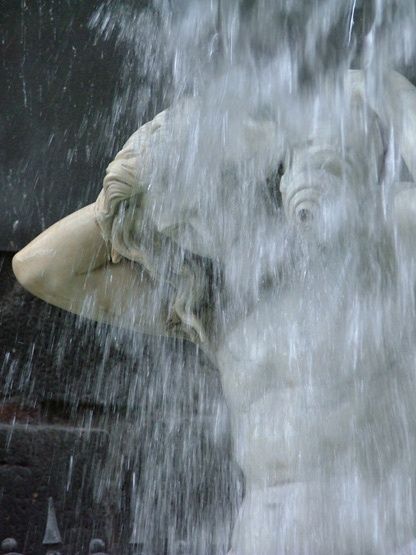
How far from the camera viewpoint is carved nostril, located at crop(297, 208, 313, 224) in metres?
1.68

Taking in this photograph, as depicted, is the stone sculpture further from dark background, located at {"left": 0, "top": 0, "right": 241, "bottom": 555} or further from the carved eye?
dark background, located at {"left": 0, "top": 0, "right": 241, "bottom": 555}

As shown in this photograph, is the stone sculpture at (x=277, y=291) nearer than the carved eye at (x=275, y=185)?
Yes

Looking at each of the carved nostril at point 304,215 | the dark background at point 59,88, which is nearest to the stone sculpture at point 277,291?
the carved nostril at point 304,215

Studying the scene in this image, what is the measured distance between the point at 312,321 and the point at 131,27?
134 cm

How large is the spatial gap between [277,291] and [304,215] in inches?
8.8

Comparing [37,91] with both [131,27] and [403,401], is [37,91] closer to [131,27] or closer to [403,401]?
[131,27]

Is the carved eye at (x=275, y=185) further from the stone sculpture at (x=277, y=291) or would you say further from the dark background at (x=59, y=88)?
the dark background at (x=59, y=88)

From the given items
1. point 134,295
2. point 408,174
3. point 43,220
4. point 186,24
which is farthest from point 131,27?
point 408,174

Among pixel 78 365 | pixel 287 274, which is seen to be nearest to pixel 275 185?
pixel 287 274

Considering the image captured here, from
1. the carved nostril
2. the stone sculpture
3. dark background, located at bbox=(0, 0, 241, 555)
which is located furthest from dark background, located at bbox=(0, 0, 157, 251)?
the carved nostril

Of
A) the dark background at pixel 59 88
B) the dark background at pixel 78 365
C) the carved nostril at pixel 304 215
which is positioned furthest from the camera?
the dark background at pixel 59 88

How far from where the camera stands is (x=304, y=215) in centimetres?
169

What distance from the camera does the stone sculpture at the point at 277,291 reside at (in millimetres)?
1680

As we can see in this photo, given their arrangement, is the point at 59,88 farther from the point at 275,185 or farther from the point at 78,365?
the point at 275,185
